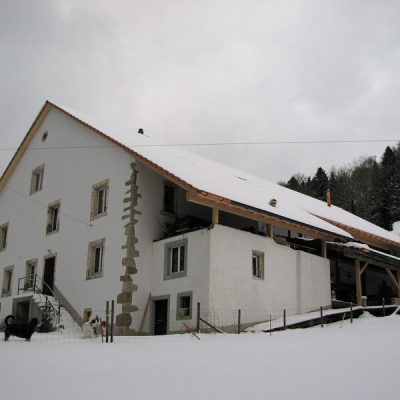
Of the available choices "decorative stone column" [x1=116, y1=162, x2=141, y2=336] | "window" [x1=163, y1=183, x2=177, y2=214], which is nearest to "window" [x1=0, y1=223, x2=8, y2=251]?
"decorative stone column" [x1=116, y1=162, x2=141, y2=336]

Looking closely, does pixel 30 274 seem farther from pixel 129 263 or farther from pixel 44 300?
pixel 129 263

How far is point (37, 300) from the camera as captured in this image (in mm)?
23531

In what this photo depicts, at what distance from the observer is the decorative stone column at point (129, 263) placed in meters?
20.7

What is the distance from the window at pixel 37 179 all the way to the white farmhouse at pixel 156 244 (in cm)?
7

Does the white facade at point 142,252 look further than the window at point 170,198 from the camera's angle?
No

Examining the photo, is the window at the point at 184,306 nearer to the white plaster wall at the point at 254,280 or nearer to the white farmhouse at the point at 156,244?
the white farmhouse at the point at 156,244

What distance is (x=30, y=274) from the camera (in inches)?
1069

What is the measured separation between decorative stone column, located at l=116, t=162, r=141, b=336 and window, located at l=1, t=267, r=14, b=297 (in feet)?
31.3

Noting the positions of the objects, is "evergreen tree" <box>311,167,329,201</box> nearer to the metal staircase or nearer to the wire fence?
the wire fence

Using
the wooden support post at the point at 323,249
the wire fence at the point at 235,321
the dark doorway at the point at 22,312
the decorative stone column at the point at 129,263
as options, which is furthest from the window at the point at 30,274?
the wooden support post at the point at 323,249

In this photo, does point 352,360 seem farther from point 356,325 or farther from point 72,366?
point 356,325

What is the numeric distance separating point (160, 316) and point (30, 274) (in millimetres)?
8836

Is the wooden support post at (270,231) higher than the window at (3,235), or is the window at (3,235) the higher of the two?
the window at (3,235)

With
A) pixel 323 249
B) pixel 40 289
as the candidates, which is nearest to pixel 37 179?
pixel 40 289
